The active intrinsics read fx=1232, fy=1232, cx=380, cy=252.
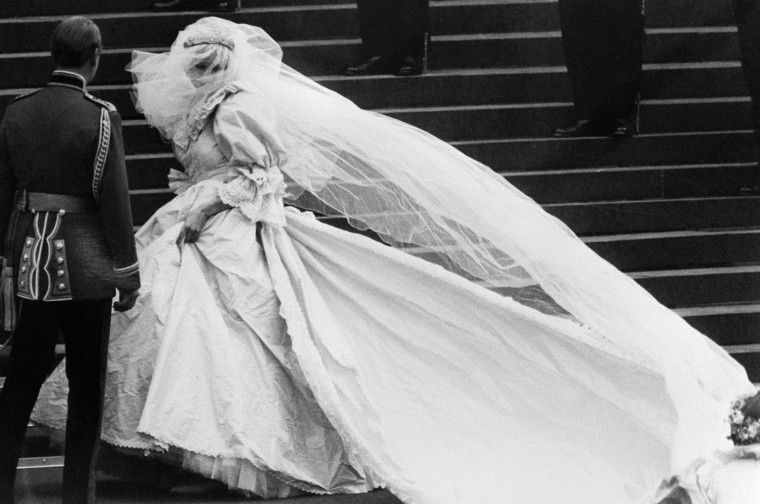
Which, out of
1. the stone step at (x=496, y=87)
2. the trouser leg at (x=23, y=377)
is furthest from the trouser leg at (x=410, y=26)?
the trouser leg at (x=23, y=377)

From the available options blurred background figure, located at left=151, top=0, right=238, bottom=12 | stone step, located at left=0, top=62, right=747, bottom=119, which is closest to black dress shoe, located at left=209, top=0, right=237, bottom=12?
blurred background figure, located at left=151, top=0, right=238, bottom=12

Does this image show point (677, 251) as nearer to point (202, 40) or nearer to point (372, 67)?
point (372, 67)

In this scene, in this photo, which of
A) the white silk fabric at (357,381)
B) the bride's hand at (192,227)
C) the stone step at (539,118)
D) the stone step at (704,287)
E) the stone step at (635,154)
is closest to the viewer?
the white silk fabric at (357,381)

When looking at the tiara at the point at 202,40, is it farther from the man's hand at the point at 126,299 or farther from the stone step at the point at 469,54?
the stone step at the point at 469,54

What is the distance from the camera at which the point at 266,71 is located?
510 centimetres

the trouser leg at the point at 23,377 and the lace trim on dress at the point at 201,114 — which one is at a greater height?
the lace trim on dress at the point at 201,114

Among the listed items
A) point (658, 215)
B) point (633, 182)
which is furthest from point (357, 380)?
point (633, 182)

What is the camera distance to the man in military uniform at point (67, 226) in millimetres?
4117

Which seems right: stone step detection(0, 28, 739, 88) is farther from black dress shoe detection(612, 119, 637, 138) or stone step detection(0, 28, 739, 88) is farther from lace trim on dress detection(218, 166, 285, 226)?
lace trim on dress detection(218, 166, 285, 226)

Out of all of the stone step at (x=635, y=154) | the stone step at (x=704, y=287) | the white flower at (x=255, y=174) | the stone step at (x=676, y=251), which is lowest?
the stone step at (x=704, y=287)

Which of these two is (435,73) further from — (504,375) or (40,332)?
(40,332)

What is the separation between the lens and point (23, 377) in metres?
4.25

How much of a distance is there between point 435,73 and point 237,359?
3.29 metres

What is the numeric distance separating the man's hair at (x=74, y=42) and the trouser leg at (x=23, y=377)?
826 mm
